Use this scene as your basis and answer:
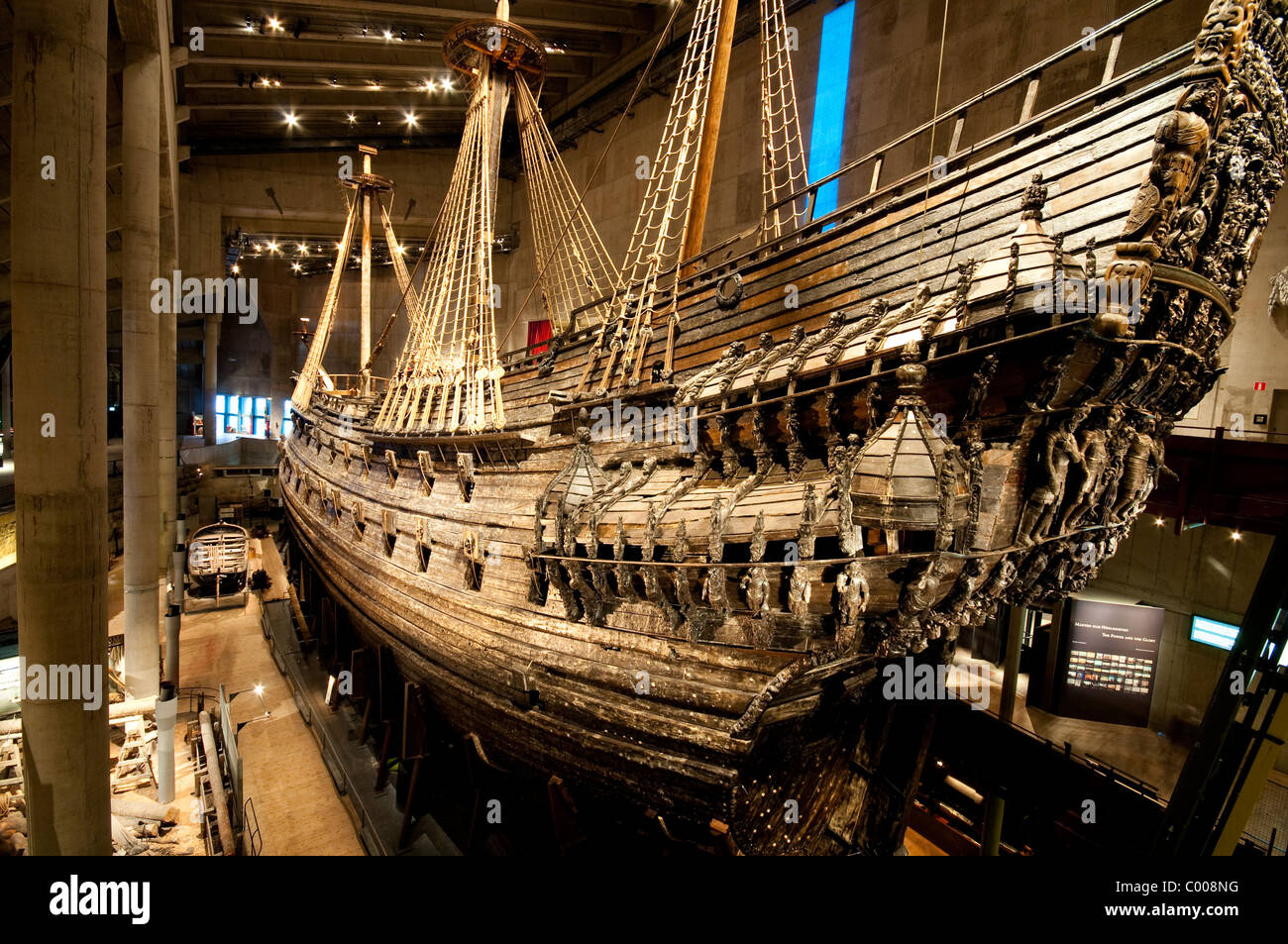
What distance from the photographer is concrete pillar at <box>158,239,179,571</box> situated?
9.70 m

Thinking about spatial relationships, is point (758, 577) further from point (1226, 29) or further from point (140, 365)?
point (140, 365)

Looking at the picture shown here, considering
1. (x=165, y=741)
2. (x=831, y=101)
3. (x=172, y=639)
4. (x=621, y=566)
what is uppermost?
(x=831, y=101)

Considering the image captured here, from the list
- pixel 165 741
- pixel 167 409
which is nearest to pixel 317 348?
pixel 167 409

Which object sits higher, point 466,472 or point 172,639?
point 466,472

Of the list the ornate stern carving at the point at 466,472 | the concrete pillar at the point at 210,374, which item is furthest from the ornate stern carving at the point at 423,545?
the concrete pillar at the point at 210,374

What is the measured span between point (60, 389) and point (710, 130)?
526 centimetres

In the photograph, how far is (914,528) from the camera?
2.44 m

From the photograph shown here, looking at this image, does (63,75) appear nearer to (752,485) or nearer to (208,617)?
(752,485)

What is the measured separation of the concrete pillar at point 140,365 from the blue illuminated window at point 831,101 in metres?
8.51

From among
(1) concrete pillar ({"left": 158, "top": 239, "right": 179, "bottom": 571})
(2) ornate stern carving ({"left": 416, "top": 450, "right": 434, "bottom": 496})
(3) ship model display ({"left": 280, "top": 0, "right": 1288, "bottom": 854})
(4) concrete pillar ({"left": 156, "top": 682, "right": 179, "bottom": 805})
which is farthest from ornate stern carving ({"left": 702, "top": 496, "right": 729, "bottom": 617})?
(1) concrete pillar ({"left": 158, "top": 239, "right": 179, "bottom": 571})

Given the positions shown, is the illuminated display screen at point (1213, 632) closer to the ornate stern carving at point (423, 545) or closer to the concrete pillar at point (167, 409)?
the ornate stern carving at point (423, 545)

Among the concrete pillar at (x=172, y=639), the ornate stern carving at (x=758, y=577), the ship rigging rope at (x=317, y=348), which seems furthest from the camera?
the ship rigging rope at (x=317, y=348)

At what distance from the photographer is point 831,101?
8.55 metres

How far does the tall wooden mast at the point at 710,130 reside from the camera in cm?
521
